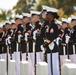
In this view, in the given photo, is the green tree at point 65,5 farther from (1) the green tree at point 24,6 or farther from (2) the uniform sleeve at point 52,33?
(2) the uniform sleeve at point 52,33

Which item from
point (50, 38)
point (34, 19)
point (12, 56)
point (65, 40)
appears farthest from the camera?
point (12, 56)

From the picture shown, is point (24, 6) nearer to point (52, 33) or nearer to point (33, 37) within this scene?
point (33, 37)

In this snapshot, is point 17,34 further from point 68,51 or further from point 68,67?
point 68,67

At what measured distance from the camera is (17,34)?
11906 mm

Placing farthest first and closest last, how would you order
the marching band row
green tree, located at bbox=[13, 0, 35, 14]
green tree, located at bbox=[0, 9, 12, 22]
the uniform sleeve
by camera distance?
green tree, located at bbox=[13, 0, 35, 14] < green tree, located at bbox=[0, 9, 12, 22] < the marching band row < the uniform sleeve

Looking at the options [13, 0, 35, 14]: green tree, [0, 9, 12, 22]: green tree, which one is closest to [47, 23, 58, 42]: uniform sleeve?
[0, 9, 12, 22]: green tree

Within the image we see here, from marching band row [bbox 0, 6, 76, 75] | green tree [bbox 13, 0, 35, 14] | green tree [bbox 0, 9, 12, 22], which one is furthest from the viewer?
green tree [bbox 13, 0, 35, 14]

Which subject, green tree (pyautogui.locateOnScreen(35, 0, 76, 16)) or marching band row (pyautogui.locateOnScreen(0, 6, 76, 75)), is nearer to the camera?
marching band row (pyautogui.locateOnScreen(0, 6, 76, 75))

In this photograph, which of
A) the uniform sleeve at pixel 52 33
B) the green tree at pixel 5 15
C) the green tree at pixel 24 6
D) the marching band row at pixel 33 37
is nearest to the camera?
the uniform sleeve at pixel 52 33

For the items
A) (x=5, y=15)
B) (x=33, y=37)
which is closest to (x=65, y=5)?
(x=5, y=15)

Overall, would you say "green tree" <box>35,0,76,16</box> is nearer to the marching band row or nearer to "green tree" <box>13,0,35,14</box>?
"green tree" <box>13,0,35,14</box>

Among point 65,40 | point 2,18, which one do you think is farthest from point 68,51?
point 2,18

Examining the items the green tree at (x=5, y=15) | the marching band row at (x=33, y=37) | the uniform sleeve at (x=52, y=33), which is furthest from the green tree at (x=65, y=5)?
the uniform sleeve at (x=52, y=33)

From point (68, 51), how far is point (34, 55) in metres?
1.45
